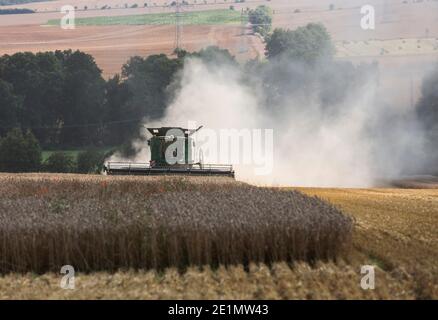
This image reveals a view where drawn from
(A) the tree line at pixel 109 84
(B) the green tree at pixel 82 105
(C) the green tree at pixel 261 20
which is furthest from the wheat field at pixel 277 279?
(C) the green tree at pixel 261 20

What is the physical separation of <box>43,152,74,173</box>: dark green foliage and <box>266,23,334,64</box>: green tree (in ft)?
94.5

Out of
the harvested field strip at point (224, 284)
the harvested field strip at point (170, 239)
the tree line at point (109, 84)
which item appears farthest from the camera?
the tree line at point (109, 84)

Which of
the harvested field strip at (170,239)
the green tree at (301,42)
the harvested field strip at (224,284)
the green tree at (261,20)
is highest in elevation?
the green tree at (261,20)

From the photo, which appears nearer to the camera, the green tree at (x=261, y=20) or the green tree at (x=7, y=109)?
the green tree at (x=7, y=109)

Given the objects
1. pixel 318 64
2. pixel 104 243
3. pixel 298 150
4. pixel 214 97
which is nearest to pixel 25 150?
pixel 214 97

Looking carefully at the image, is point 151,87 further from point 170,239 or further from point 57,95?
point 170,239

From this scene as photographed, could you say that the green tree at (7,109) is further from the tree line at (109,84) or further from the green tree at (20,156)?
the green tree at (20,156)

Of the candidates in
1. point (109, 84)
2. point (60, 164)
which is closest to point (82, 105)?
point (109, 84)

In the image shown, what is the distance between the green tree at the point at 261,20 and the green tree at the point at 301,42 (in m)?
9.23

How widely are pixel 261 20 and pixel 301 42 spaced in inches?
765

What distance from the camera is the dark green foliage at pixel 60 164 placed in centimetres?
6328

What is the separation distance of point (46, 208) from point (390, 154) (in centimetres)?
4350

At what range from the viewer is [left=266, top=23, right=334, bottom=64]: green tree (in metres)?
83.8

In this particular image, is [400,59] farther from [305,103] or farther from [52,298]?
[52,298]
